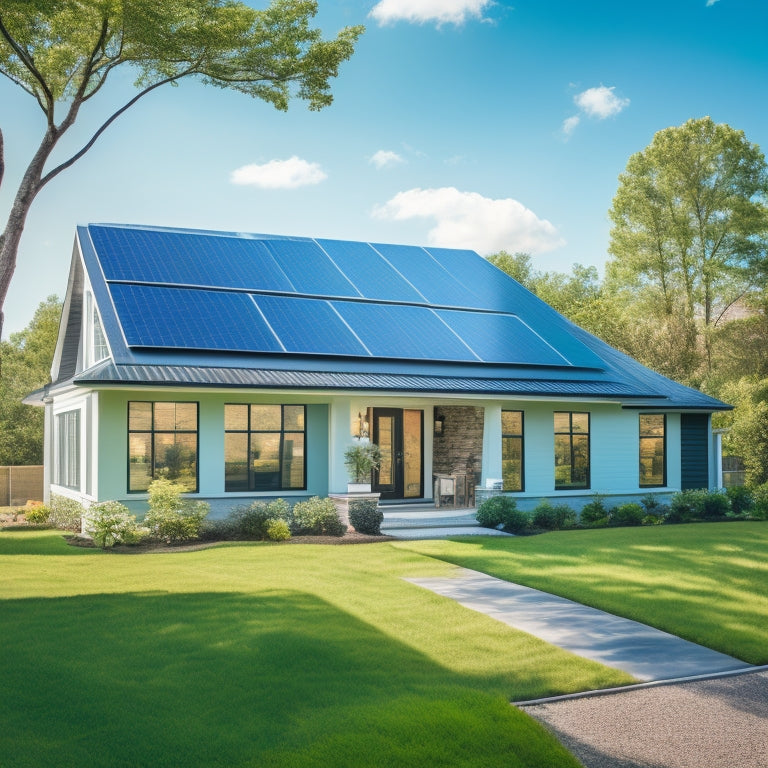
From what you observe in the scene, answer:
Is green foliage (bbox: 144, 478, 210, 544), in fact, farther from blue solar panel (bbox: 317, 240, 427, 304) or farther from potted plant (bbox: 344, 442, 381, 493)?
blue solar panel (bbox: 317, 240, 427, 304)

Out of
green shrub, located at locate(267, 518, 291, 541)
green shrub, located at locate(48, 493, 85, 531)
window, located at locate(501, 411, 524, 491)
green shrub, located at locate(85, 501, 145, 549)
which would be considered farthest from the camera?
window, located at locate(501, 411, 524, 491)

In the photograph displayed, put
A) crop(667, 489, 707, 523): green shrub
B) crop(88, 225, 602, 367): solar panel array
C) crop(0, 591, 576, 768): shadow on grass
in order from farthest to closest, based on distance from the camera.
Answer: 1. crop(667, 489, 707, 523): green shrub
2. crop(88, 225, 602, 367): solar panel array
3. crop(0, 591, 576, 768): shadow on grass

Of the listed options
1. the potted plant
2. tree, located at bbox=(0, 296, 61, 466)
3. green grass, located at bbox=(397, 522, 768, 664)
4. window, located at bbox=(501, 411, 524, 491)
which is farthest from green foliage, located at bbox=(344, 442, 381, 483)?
tree, located at bbox=(0, 296, 61, 466)

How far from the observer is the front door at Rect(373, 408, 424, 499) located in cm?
1989

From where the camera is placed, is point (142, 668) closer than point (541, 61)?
Yes

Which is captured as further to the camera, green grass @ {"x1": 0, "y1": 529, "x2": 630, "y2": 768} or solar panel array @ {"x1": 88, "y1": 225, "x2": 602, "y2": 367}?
solar panel array @ {"x1": 88, "y1": 225, "x2": 602, "y2": 367}

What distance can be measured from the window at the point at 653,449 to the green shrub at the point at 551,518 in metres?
4.19

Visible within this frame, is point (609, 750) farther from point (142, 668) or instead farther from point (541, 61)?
point (541, 61)

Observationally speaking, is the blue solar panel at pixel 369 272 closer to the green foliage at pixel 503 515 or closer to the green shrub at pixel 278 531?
the green foliage at pixel 503 515

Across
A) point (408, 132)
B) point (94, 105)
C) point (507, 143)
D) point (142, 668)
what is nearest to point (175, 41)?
point (94, 105)

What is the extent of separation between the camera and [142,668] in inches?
282

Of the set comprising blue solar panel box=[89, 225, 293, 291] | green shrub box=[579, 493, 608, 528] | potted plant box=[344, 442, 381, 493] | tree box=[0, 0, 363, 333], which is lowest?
green shrub box=[579, 493, 608, 528]

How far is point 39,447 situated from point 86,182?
36.9ft

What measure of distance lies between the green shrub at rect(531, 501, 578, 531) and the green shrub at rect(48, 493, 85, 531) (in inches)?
367
